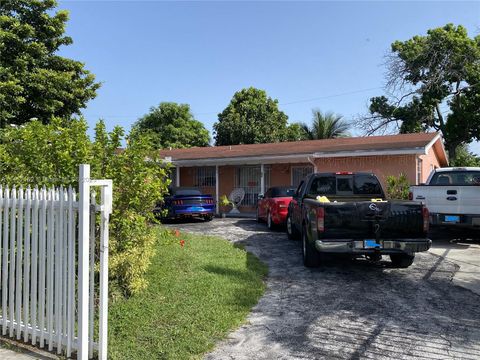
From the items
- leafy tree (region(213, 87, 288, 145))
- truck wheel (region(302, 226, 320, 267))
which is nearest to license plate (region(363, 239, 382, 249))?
truck wheel (region(302, 226, 320, 267))

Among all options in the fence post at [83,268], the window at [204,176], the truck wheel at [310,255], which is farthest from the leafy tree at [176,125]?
the fence post at [83,268]

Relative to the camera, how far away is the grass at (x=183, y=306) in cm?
427

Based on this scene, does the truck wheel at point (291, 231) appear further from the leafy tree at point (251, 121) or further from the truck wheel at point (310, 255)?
the leafy tree at point (251, 121)

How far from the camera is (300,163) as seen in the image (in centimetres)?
1884

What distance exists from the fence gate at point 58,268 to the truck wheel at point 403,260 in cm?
551

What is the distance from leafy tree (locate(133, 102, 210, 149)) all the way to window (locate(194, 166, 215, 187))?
1552cm

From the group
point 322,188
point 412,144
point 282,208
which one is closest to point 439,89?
point 412,144

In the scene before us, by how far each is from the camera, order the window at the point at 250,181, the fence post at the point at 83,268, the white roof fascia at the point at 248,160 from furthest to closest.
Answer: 1. the window at the point at 250,181
2. the white roof fascia at the point at 248,160
3. the fence post at the point at 83,268

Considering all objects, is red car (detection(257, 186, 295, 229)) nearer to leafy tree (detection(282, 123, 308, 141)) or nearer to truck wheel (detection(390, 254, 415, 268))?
truck wheel (detection(390, 254, 415, 268))

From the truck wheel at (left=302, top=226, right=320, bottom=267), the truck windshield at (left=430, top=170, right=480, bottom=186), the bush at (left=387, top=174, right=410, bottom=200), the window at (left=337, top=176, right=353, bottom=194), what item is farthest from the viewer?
the bush at (left=387, top=174, right=410, bottom=200)

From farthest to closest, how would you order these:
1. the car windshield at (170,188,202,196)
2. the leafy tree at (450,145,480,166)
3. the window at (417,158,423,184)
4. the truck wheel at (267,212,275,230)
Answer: the leafy tree at (450,145,480,166)
the window at (417,158,423,184)
the car windshield at (170,188,202,196)
the truck wheel at (267,212,275,230)

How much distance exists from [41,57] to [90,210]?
411 inches

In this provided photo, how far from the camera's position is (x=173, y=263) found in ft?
22.6

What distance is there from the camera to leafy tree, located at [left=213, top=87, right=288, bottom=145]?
33.9 meters
